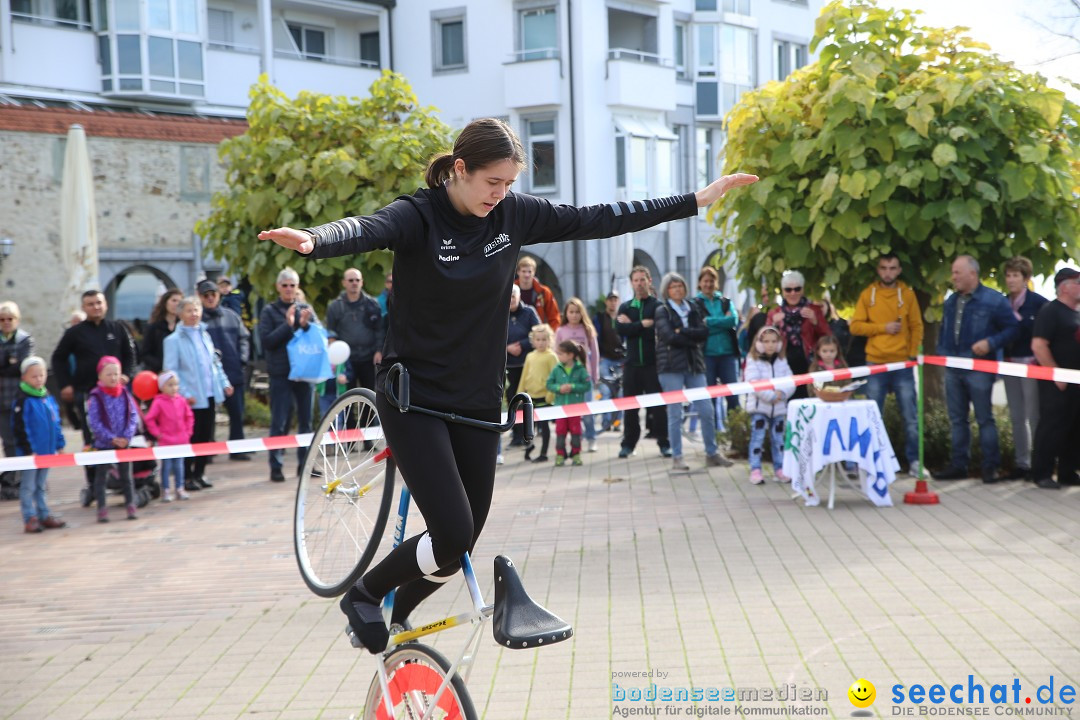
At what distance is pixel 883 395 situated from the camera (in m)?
12.3

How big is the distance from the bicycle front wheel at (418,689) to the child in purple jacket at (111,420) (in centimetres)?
738

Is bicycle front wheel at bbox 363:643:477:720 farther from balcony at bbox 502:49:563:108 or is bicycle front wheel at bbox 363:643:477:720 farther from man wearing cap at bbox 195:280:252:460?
balcony at bbox 502:49:563:108

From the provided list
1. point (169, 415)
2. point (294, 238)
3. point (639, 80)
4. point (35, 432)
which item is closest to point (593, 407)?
point (169, 415)

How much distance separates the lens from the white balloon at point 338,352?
1343 cm

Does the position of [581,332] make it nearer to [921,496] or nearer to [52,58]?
[921,496]

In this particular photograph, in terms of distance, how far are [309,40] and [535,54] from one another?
7048 mm

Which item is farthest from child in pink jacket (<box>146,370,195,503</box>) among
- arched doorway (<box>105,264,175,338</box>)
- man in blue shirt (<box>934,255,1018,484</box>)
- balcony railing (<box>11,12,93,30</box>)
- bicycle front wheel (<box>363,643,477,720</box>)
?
balcony railing (<box>11,12,93,30</box>)

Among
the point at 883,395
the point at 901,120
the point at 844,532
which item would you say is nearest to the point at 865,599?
the point at 844,532

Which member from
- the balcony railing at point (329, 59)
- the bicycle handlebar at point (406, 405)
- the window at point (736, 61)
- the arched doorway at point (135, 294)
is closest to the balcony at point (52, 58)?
the arched doorway at point (135, 294)

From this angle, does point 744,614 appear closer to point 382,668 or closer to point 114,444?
point 382,668

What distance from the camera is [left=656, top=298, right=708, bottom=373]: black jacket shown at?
43.8 feet

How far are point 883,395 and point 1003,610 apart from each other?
5535 millimetres

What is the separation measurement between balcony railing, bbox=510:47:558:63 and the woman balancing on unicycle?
32086 mm

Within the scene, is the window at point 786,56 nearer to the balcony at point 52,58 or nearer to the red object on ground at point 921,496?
the balcony at point 52,58
